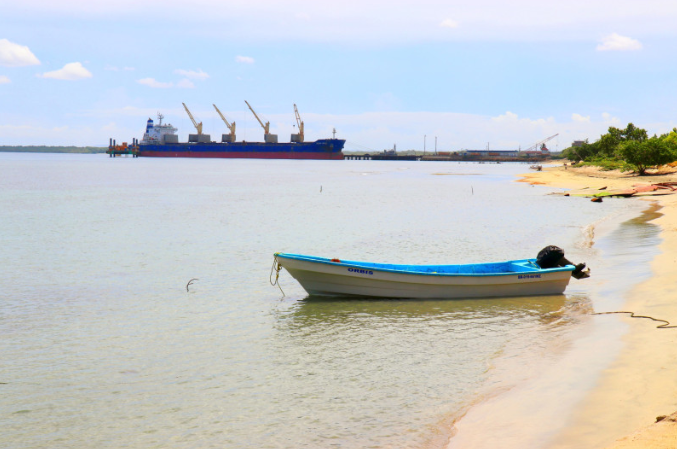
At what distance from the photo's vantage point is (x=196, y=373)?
11.1 metres

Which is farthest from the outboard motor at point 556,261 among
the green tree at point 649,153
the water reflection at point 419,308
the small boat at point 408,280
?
the green tree at point 649,153

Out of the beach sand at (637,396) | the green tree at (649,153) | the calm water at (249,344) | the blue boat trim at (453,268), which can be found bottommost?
the calm water at (249,344)

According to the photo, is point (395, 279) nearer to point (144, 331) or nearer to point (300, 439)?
point (144, 331)

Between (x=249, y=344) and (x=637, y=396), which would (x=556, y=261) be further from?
(x=249, y=344)

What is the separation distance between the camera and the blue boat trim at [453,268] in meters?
16.0

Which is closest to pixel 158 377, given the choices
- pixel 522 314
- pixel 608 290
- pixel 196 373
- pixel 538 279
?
pixel 196 373

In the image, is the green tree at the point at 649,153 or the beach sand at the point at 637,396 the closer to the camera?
the beach sand at the point at 637,396

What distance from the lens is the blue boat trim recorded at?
15953 millimetres

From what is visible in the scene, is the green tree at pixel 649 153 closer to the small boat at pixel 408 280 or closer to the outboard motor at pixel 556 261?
the outboard motor at pixel 556 261

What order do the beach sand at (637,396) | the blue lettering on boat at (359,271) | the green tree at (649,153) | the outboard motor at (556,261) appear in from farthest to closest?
the green tree at (649,153) < the outboard motor at (556,261) < the blue lettering on boat at (359,271) < the beach sand at (637,396)

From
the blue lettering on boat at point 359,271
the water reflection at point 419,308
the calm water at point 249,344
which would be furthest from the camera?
the blue lettering on boat at point 359,271

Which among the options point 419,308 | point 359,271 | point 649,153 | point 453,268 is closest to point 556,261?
point 453,268

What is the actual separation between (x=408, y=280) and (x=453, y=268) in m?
1.78

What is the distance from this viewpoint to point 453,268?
56.4 feet
